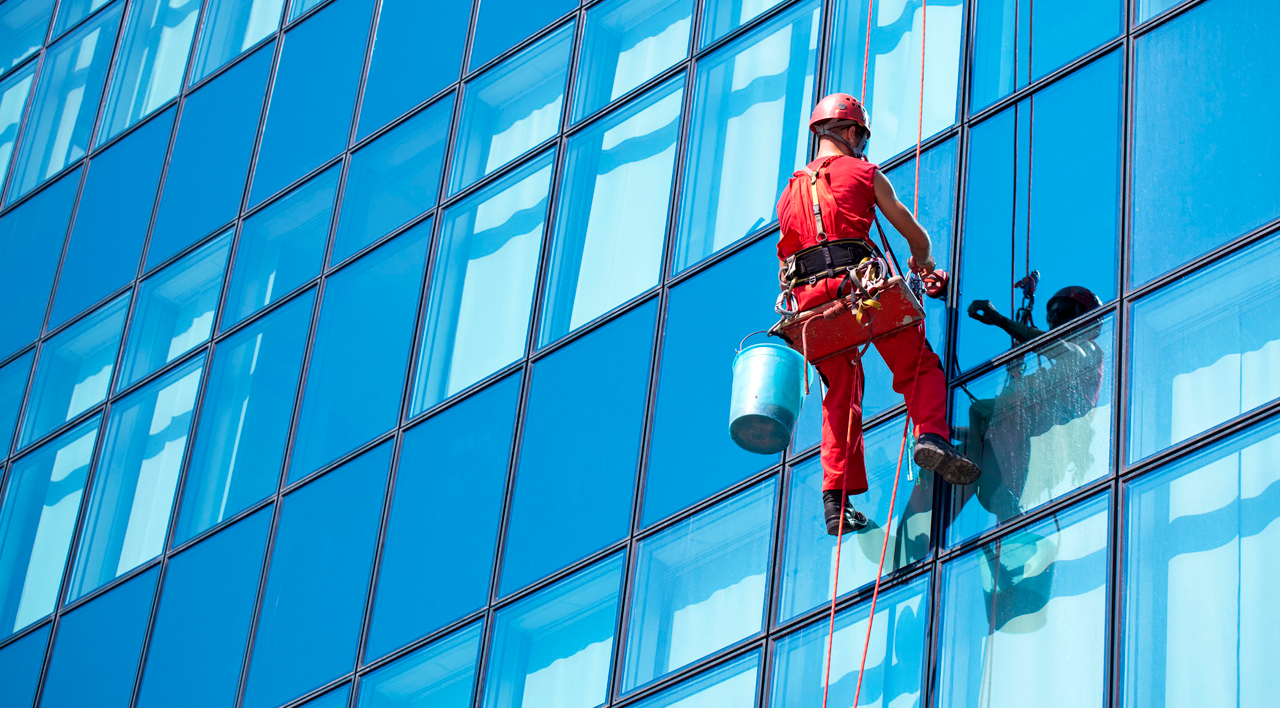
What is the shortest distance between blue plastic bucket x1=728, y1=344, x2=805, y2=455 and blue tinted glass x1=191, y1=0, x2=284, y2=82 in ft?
39.5

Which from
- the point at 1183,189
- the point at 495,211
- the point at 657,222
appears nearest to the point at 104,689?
the point at 495,211

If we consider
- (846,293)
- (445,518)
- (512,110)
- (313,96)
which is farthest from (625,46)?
(846,293)

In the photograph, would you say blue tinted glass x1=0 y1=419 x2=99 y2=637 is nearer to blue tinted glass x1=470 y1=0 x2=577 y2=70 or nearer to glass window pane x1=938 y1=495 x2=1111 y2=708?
blue tinted glass x1=470 y1=0 x2=577 y2=70

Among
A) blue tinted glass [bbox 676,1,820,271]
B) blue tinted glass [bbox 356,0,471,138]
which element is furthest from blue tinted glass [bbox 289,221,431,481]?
blue tinted glass [bbox 676,1,820,271]

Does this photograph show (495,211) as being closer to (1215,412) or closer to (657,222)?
(657,222)

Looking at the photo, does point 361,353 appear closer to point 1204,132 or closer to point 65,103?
point 1204,132

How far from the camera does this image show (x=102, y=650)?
730 inches

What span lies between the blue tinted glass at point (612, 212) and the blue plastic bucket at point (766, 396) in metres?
4.19

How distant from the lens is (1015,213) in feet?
42.7

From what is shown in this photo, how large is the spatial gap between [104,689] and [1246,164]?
1132 cm

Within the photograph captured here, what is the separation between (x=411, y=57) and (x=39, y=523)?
6156 mm

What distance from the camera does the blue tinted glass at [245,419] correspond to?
1811 centimetres

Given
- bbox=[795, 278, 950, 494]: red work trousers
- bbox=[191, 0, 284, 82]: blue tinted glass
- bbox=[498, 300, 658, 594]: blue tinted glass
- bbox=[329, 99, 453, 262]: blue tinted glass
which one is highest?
bbox=[191, 0, 284, 82]: blue tinted glass

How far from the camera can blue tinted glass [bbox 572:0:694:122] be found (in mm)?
17234
